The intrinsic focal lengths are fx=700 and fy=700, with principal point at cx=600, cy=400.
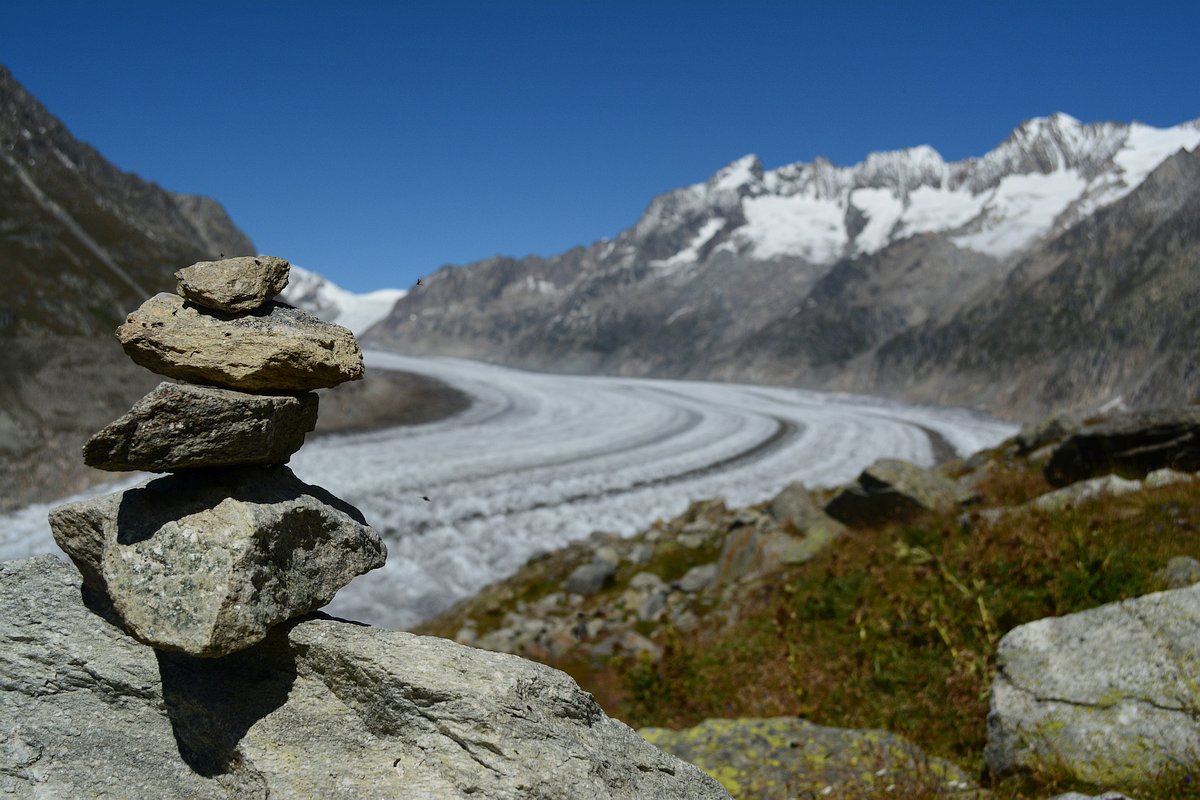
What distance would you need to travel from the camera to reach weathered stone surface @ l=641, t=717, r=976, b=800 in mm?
6574

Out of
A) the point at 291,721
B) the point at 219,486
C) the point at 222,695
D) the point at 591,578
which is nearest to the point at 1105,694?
the point at 291,721

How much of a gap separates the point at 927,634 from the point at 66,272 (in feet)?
271

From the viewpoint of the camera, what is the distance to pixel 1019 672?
22.6ft

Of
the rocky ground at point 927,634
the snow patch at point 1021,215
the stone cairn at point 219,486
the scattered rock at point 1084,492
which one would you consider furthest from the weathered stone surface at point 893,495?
the snow patch at point 1021,215

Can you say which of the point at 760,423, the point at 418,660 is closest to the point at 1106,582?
the point at 418,660

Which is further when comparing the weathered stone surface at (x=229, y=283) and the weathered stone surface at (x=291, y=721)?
the weathered stone surface at (x=229, y=283)

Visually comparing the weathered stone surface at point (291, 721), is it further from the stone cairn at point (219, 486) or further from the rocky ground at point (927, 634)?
the rocky ground at point (927, 634)

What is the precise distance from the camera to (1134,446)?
13.8 meters

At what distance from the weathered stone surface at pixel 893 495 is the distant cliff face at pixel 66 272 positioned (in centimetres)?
1674

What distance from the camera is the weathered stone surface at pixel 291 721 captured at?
3934 mm

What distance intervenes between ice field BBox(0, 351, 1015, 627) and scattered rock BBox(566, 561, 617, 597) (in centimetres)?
468

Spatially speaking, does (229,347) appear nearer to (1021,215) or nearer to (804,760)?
(804,760)

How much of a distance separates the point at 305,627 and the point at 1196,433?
15502mm

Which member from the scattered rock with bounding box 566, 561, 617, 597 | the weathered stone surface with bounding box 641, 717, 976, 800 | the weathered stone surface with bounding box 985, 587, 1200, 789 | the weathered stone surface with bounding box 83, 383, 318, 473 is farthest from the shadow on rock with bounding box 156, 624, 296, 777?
A: the scattered rock with bounding box 566, 561, 617, 597
